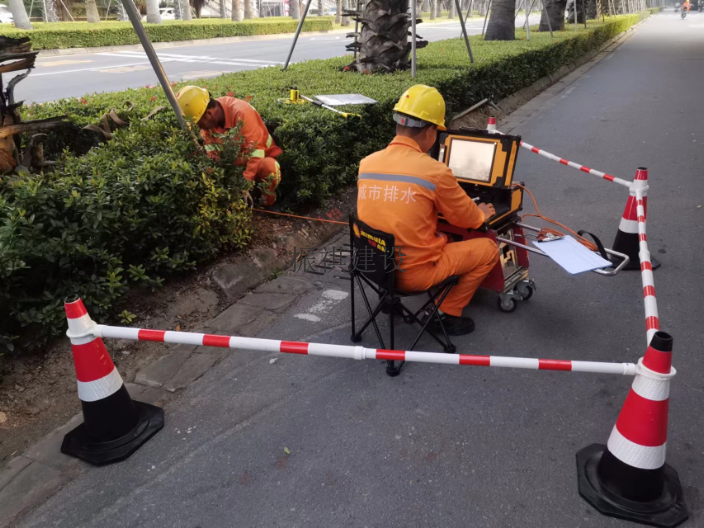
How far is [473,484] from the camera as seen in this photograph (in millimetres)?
2482

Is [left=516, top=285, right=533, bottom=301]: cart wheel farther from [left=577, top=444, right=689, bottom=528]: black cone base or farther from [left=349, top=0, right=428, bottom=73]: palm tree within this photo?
[left=349, top=0, right=428, bottom=73]: palm tree

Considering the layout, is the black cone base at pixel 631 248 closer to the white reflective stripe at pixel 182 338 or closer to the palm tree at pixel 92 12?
the white reflective stripe at pixel 182 338

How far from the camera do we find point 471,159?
3914 mm

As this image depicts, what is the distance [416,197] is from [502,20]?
51.1 feet

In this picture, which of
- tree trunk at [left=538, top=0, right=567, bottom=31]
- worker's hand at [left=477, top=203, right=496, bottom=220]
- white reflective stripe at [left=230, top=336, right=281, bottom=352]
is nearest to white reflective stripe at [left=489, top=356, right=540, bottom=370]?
white reflective stripe at [left=230, top=336, right=281, bottom=352]

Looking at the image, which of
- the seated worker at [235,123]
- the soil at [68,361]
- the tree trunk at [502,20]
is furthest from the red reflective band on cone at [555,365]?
the tree trunk at [502,20]

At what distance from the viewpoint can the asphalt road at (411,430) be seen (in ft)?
7.82

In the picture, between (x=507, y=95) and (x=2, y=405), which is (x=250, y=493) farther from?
(x=507, y=95)

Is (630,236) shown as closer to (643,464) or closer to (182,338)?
(643,464)

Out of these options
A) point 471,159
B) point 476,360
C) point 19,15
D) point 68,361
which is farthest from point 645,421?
point 19,15

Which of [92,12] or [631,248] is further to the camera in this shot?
[92,12]

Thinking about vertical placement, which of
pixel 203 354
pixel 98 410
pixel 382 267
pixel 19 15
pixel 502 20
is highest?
pixel 19 15

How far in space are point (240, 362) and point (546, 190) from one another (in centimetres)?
462

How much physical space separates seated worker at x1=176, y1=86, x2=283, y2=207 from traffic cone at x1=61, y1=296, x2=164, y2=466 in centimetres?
235
